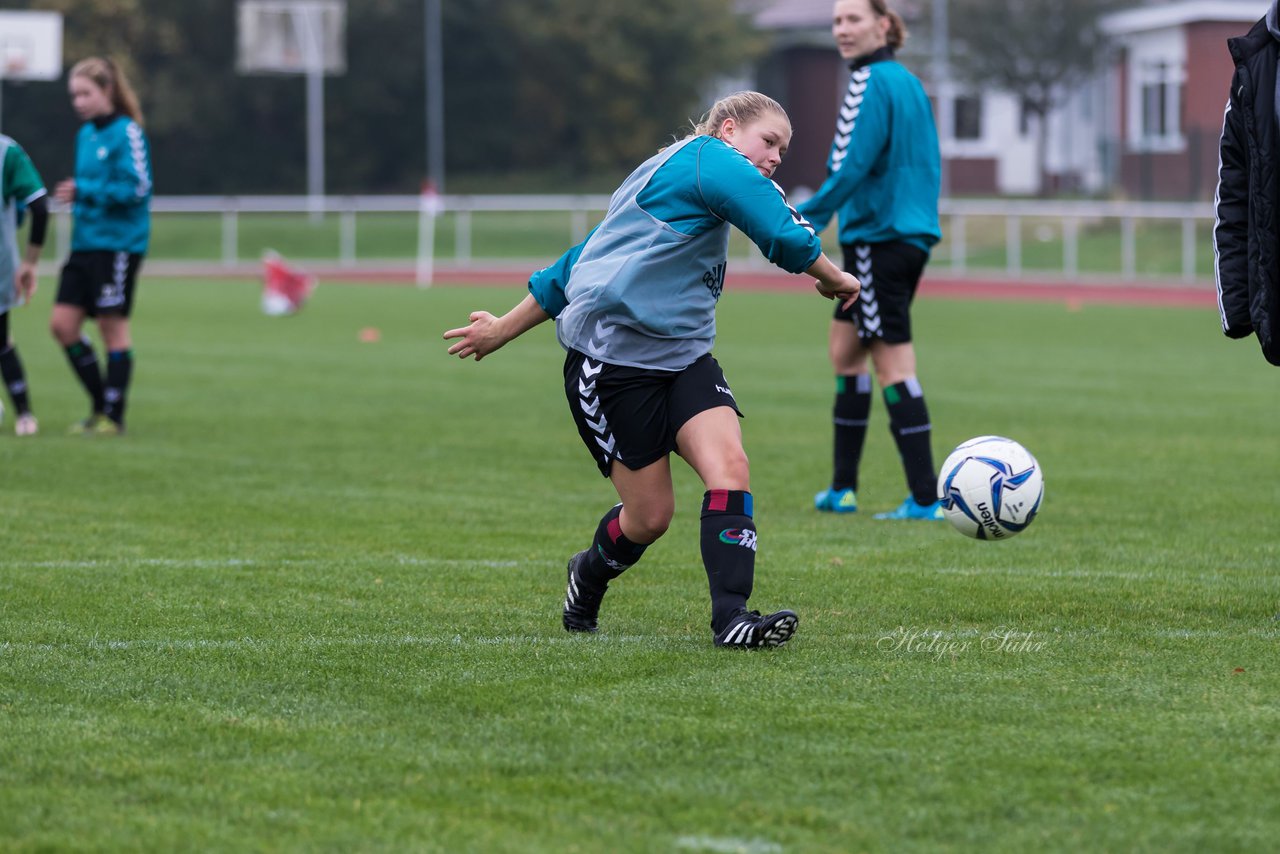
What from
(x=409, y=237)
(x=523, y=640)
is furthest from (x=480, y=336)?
(x=409, y=237)

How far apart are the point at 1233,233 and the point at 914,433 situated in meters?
2.58

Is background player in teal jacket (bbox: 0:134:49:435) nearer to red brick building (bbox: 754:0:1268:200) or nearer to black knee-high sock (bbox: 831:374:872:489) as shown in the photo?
black knee-high sock (bbox: 831:374:872:489)

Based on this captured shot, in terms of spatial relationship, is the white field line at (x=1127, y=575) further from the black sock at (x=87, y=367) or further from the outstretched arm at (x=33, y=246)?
the black sock at (x=87, y=367)

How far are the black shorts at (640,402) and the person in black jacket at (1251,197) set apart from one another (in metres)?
1.62

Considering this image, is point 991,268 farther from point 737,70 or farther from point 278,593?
point 278,593

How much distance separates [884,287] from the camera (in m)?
7.84

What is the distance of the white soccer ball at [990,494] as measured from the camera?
6012 millimetres

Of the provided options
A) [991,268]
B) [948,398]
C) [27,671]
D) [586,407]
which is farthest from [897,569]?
[991,268]

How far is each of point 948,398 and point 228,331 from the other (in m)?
10.4

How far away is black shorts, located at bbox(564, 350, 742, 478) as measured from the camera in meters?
5.14

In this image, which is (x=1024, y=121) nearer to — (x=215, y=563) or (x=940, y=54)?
(x=940, y=54)

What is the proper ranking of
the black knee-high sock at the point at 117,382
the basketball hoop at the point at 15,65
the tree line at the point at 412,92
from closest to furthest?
the black knee-high sock at the point at 117,382
the basketball hoop at the point at 15,65
the tree line at the point at 412,92

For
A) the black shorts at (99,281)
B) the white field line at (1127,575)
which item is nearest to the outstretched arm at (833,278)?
the white field line at (1127,575)

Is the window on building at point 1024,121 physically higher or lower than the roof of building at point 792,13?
lower
